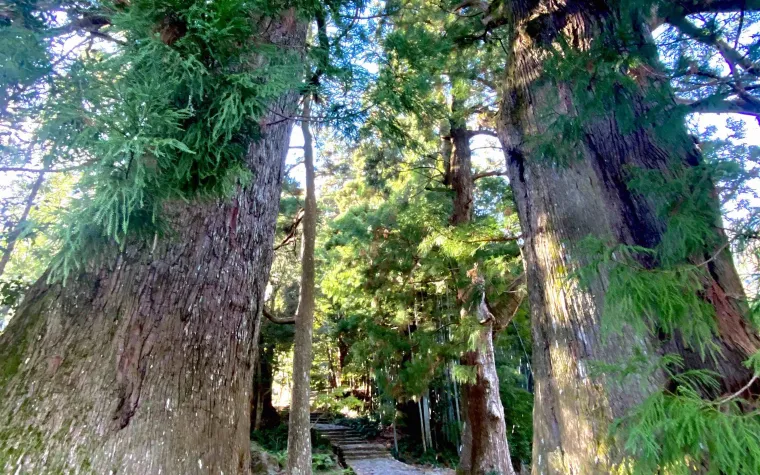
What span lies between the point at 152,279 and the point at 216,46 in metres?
1.01

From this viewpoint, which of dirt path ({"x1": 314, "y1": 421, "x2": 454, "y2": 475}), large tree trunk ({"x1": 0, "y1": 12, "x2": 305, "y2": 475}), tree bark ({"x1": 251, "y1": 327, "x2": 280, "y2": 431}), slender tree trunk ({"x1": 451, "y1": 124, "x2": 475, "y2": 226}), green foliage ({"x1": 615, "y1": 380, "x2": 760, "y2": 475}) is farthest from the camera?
tree bark ({"x1": 251, "y1": 327, "x2": 280, "y2": 431})

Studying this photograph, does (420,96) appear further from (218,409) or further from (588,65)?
(218,409)

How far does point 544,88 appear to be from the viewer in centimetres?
207

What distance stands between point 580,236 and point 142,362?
1878mm

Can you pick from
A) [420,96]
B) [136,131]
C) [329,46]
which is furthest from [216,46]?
[420,96]

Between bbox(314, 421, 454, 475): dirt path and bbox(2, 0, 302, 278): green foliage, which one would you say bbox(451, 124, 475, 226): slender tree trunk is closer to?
bbox(2, 0, 302, 278): green foliage

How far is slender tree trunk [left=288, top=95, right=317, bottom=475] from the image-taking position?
19.1 feet

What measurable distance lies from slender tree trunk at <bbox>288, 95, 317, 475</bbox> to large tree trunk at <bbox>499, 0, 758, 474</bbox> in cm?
384

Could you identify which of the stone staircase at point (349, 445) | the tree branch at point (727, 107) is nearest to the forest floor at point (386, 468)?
the stone staircase at point (349, 445)

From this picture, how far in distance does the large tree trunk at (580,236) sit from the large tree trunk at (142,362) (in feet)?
4.76

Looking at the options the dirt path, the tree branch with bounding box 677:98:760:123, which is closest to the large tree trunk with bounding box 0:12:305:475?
the tree branch with bounding box 677:98:760:123

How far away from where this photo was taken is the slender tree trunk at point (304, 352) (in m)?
5.82

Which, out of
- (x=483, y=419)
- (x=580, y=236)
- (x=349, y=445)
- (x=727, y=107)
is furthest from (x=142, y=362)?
(x=349, y=445)

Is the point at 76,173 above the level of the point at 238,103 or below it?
below
